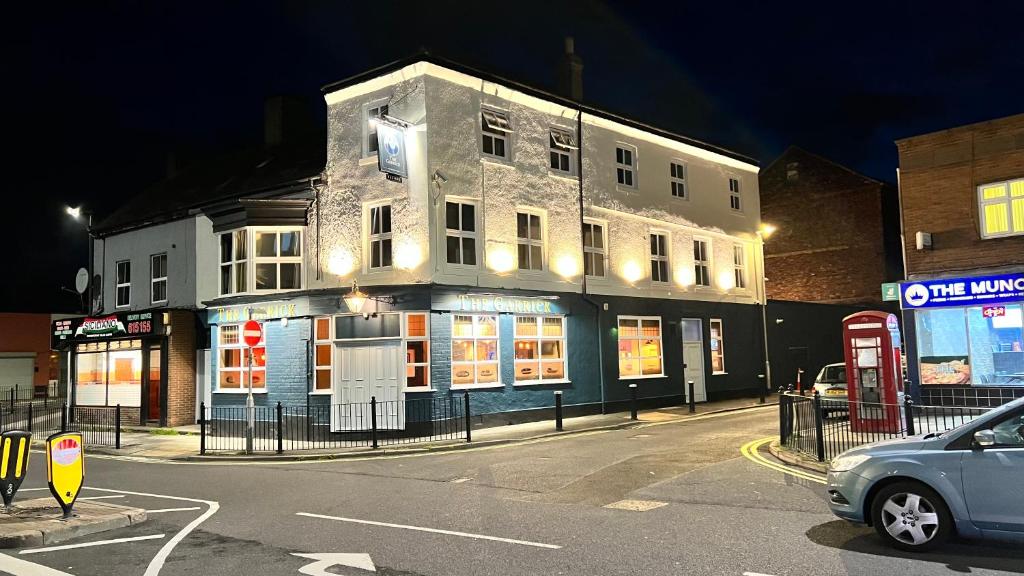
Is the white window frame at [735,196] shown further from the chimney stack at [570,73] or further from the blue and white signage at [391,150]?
the blue and white signage at [391,150]

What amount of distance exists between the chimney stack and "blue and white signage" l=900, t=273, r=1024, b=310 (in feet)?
40.3

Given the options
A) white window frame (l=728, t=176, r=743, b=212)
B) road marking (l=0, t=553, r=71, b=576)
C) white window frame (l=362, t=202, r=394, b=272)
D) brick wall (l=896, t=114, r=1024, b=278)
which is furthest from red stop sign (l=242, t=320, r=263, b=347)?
white window frame (l=728, t=176, r=743, b=212)

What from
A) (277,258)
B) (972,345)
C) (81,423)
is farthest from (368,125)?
(972,345)

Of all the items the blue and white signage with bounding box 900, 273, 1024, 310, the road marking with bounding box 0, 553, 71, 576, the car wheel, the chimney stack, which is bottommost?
the road marking with bounding box 0, 553, 71, 576

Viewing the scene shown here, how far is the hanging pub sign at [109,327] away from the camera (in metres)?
24.3

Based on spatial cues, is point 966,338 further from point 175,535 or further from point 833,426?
point 175,535

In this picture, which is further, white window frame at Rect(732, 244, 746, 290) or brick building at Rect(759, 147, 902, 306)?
brick building at Rect(759, 147, 902, 306)

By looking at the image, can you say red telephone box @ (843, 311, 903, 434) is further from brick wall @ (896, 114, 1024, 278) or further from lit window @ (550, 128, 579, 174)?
lit window @ (550, 128, 579, 174)

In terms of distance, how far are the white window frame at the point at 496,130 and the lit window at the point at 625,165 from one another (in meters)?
4.85

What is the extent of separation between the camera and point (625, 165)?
25.5 meters

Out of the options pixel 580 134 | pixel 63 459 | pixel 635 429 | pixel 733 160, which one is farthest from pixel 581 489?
pixel 733 160

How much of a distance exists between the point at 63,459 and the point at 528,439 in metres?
10.5

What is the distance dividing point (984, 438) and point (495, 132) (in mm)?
16581

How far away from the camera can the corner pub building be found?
19609mm
